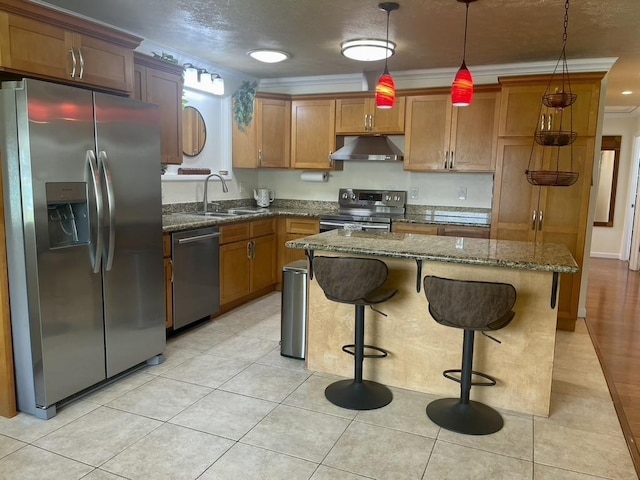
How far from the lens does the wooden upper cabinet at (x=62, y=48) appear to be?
8.02 feet

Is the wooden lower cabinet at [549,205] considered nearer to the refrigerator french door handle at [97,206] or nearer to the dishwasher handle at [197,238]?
the dishwasher handle at [197,238]

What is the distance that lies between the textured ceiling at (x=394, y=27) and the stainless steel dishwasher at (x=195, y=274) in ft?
5.43

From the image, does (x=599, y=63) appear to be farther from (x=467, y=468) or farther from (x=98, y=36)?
(x=98, y=36)

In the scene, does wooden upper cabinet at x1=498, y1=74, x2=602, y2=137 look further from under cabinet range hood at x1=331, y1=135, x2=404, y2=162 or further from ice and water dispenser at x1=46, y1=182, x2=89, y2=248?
ice and water dispenser at x1=46, y1=182, x2=89, y2=248

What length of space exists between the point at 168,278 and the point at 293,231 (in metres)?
1.90

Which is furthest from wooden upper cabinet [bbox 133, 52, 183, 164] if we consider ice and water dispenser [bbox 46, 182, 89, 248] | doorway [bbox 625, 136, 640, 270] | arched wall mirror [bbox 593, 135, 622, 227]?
arched wall mirror [bbox 593, 135, 622, 227]

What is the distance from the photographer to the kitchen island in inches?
104

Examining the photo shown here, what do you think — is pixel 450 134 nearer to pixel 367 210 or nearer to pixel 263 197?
pixel 367 210

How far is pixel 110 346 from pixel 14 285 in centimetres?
66

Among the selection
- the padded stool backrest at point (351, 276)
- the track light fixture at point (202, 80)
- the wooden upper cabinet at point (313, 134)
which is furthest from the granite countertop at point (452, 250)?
the track light fixture at point (202, 80)

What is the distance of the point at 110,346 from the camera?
2887 mm

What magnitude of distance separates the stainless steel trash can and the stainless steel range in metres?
1.56

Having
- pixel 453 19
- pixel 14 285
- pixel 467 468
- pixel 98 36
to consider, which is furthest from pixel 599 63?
pixel 14 285

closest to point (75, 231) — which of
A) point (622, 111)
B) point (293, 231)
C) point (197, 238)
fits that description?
point (197, 238)
